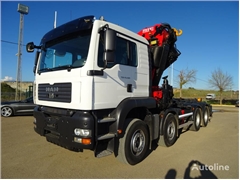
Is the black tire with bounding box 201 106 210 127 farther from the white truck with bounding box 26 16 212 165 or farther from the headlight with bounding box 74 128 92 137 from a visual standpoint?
the headlight with bounding box 74 128 92 137

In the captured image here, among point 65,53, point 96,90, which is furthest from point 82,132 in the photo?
point 65,53

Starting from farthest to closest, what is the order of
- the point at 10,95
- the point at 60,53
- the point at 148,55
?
the point at 10,95
the point at 148,55
the point at 60,53

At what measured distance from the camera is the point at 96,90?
3.35 m

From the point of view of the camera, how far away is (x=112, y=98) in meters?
3.65

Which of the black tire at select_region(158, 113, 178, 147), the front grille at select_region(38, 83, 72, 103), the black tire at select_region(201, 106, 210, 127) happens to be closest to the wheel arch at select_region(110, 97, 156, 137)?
the black tire at select_region(158, 113, 178, 147)

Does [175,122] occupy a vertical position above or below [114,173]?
above

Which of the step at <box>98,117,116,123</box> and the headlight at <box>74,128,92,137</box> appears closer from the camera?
the headlight at <box>74,128,92,137</box>

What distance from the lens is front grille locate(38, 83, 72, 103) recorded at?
3.51 meters

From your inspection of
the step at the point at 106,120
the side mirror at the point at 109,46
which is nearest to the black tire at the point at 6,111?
the step at the point at 106,120

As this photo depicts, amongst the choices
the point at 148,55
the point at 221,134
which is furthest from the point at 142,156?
the point at 221,134

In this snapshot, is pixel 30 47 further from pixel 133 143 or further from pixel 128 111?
pixel 133 143

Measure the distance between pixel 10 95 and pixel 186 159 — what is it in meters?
21.9

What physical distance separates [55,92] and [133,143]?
1985 mm

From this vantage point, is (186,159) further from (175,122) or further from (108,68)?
(108,68)
